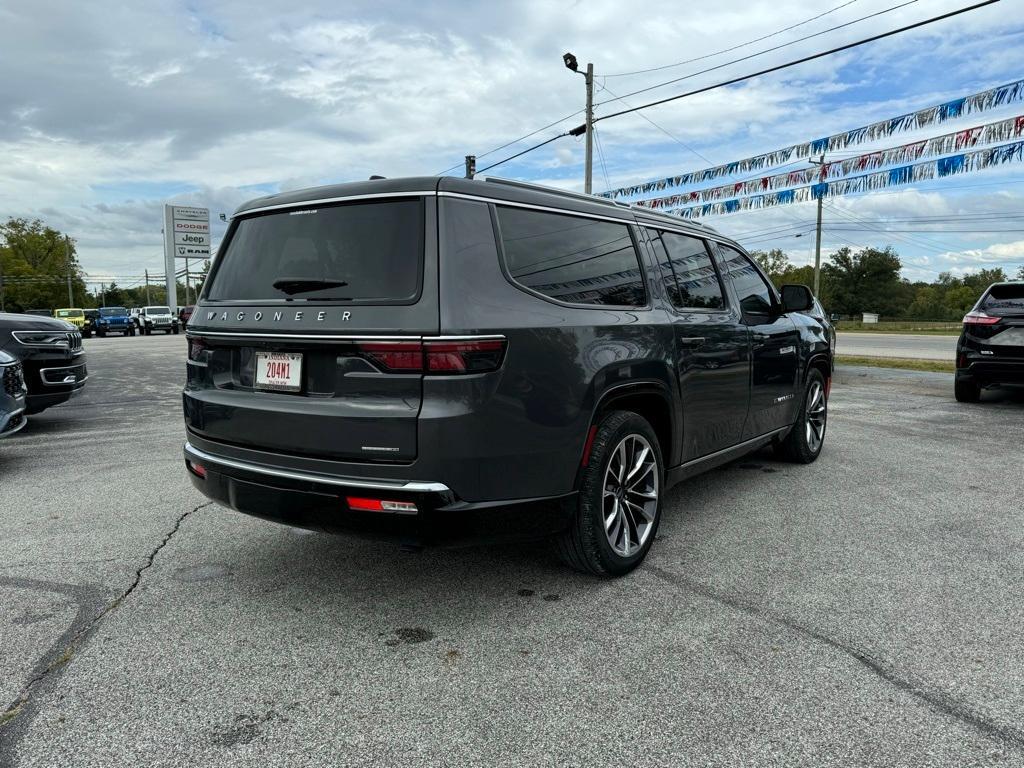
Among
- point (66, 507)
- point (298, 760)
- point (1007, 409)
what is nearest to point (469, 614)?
point (298, 760)

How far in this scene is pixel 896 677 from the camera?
2.60 m

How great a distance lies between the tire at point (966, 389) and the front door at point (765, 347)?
543cm

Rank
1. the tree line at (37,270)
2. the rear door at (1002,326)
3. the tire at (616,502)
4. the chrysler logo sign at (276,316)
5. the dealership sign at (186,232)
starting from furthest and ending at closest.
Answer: the tree line at (37,270)
the dealership sign at (186,232)
the rear door at (1002,326)
the tire at (616,502)
the chrysler logo sign at (276,316)

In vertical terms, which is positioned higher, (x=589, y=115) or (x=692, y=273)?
(x=589, y=115)

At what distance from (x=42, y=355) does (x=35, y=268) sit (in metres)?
96.4

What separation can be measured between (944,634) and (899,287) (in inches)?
3757

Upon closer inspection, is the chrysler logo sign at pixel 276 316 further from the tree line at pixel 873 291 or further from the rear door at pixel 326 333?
the tree line at pixel 873 291

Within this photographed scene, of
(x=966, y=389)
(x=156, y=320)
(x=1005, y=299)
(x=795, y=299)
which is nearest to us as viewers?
(x=795, y=299)

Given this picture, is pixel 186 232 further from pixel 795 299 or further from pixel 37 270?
pixel 795 299

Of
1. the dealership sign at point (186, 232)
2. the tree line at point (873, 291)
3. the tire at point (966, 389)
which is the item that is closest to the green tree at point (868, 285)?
the tree line at point (873, 291)

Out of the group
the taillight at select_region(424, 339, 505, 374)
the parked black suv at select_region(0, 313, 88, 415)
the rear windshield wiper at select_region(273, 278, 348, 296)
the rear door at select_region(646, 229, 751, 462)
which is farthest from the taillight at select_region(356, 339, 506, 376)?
the parked black suv at select_region(0, 313, 88, 415)

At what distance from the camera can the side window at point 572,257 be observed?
3125 mm

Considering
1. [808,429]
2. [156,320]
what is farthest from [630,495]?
[156,320]

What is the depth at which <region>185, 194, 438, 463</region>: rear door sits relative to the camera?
2.75 meters
